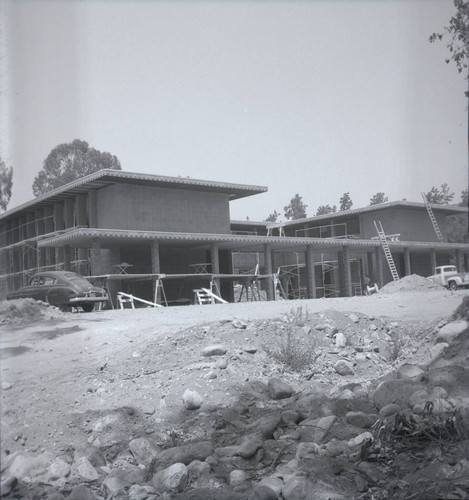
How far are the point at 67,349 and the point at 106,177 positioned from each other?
1.41 m

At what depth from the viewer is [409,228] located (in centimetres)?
473

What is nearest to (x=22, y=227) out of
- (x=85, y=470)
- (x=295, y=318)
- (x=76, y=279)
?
(x=76, y=279)

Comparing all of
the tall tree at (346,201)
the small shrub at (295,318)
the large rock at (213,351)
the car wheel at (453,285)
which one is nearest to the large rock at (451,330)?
the car wheel at (453,285)

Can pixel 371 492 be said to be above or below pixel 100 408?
below

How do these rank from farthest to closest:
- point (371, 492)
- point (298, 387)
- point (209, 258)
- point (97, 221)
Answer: point (209, 258) < point (97, 221) < point (298, 387) < point (371, 492)

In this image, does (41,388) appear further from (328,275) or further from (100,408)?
(328,275)

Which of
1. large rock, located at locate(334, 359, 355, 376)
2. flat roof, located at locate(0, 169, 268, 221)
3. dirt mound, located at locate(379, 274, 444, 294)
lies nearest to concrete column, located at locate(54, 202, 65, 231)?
flat roof, located at locate(0, 169, 268, 221)

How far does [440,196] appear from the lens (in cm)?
440

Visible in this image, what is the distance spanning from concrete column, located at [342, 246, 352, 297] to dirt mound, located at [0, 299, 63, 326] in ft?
7.46

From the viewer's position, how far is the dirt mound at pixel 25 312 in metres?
3.57

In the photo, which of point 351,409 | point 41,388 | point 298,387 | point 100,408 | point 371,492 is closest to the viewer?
point 371,492

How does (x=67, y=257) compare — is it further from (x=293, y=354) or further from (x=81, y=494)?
(x=81, y=494)

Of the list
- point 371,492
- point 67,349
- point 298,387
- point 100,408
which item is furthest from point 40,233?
point 371,492

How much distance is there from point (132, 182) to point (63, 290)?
119 centimetres
